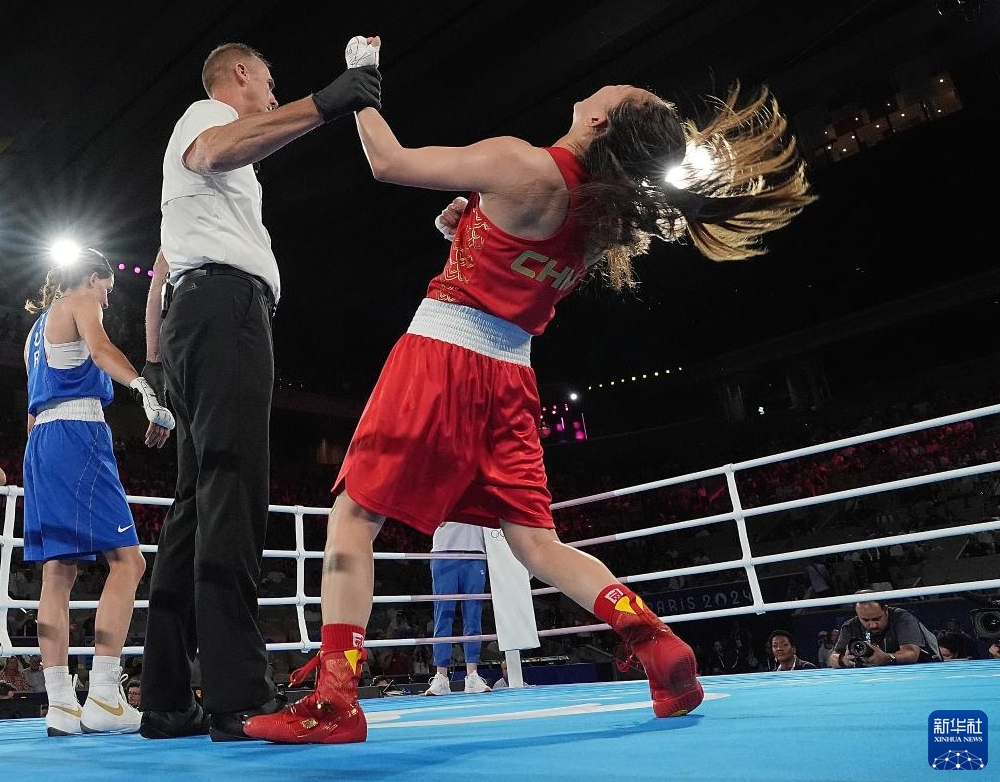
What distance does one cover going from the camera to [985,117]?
11516mm

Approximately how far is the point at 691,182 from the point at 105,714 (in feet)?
5.53

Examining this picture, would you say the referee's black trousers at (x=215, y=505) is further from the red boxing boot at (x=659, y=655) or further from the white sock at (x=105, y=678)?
the red boxing boot at (x=659, y=655)

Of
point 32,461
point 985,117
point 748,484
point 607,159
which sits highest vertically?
point 985,117

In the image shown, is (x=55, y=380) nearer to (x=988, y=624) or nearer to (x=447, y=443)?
(x=447, y=443)

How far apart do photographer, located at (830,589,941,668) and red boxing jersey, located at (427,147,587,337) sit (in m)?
2.64

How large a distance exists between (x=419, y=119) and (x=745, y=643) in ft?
19.5

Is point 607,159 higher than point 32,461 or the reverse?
higher

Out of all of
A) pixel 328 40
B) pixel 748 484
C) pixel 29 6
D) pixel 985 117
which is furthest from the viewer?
pixel 748 484

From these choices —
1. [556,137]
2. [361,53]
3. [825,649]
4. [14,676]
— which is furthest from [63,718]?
[556,137]

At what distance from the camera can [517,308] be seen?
1499 mm

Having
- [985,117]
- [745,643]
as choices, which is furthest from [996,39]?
[745,643]

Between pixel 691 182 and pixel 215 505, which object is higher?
pixel 691 182

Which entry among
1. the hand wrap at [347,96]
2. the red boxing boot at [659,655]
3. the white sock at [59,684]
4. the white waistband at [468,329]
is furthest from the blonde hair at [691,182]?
the white sock at [59,684]

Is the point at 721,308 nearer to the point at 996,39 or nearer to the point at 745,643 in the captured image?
the point at 996,39
